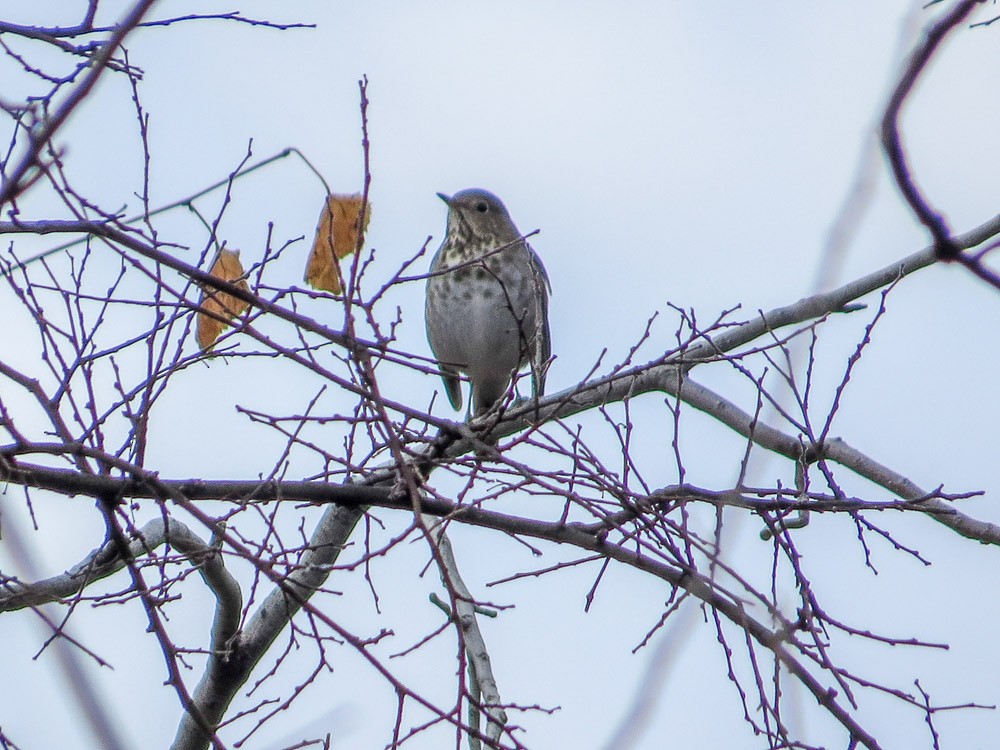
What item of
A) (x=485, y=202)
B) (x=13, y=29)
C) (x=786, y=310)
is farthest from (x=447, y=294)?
(x=13, y=29)

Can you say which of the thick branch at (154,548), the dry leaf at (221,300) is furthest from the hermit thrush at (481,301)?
the dry leaf at (221,300)

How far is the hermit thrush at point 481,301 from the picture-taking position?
8.25m

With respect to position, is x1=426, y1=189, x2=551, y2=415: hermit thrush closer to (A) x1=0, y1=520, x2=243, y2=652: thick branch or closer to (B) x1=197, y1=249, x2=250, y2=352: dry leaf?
(A) x1=0, y1=520, x2=243, y2=652: thick branch

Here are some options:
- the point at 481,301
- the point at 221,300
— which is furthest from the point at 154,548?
the point at 481,301

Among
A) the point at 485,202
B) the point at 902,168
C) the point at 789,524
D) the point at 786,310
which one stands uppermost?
the point at 485,202

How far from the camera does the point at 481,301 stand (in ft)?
27.1

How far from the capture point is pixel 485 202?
9.02 m

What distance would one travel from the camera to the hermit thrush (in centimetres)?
825

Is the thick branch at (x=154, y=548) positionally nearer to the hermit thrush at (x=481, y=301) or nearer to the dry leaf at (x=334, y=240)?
the dry leaf at (x=334, y=240)

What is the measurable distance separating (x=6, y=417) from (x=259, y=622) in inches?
79.8

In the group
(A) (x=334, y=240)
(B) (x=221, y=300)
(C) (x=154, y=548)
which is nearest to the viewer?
(A) (x=334, y=240)

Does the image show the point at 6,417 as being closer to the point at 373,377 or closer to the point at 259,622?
the point at 373,377

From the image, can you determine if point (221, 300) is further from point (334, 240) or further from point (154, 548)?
point (154, 548)

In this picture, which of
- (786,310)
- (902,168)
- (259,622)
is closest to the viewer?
(902,168)
